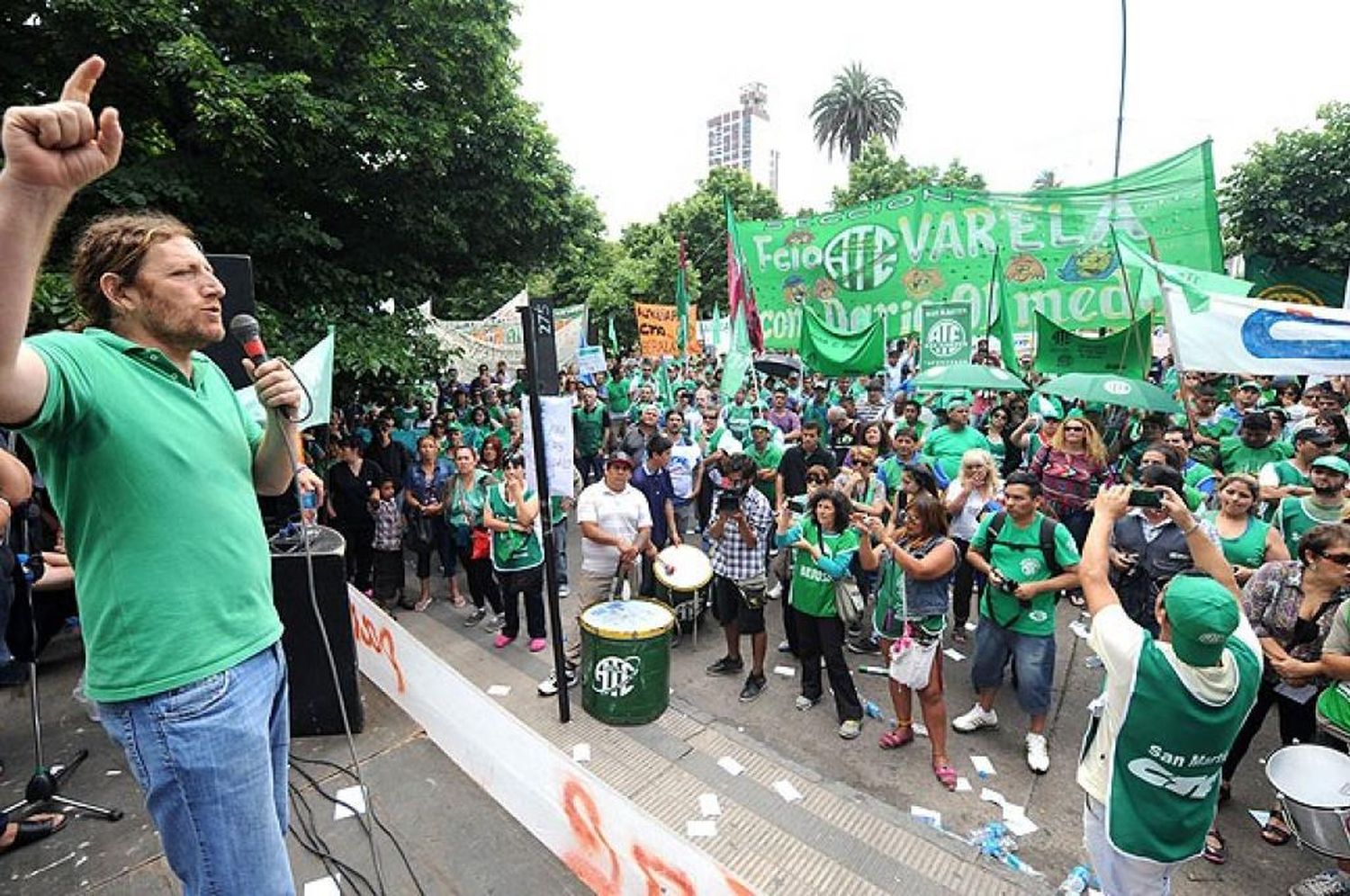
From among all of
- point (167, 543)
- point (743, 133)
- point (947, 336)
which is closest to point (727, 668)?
point (167, 543)

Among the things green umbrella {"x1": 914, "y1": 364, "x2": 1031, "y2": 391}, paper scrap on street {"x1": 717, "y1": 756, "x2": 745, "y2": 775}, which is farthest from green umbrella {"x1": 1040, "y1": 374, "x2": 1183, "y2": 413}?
paper scrap on street {"x1": 717, "y1": 756, "x2": 745, "y2": 775}

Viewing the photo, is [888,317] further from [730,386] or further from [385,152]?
[385,152]

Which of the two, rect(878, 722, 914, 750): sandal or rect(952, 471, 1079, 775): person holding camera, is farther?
rect(878, 722, 914, 750): sandal

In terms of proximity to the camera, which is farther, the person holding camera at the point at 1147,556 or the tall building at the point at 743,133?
the tall building at the point at 743,133

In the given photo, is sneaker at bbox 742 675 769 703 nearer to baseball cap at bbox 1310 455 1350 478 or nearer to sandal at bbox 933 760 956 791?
sandal at bbox 933 760 956 791

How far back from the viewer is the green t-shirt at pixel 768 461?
25.7 feet

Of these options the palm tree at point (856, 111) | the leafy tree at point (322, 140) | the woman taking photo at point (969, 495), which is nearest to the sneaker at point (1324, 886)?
the woman taking photo at point (969, 495)

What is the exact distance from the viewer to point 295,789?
3766mm

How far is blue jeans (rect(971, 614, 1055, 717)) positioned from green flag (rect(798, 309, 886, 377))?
5647mm

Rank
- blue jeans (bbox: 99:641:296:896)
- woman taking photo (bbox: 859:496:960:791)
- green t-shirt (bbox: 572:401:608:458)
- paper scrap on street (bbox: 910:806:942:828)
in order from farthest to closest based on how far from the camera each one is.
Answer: green t-shirt (bbox: 572:401:608:458)
woman taking photo (bbox: 859:496:960:791)
paper scrap on street (bbox: 910:806:942:828)
blue jeans (bbox: 99:641:296:896)

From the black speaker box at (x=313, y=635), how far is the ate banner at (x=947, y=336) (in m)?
A: 7.99

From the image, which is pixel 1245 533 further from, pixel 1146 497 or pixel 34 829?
pixel 34 829

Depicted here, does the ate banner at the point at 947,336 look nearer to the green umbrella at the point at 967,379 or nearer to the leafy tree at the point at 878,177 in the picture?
the green umbrella at the point at 967,379

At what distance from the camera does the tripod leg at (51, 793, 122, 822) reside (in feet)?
11.8
